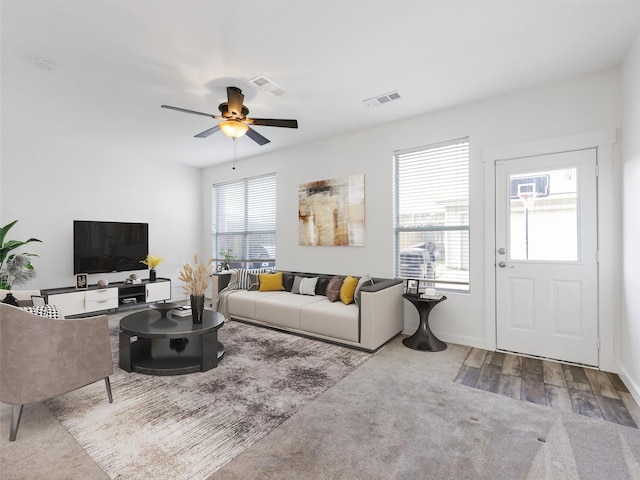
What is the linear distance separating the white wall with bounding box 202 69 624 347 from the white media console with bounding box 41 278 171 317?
7.50 feet

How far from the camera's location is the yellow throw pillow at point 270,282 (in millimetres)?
5059

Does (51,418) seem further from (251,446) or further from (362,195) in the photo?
(362,195)

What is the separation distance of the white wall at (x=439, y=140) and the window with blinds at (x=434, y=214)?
0.13 m

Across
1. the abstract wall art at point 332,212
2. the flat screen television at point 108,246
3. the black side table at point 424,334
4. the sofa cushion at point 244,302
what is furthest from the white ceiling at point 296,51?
the sofa cushion at point 244,302

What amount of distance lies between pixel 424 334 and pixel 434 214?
1.50m

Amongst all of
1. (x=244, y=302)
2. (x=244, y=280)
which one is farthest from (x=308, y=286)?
(x=244, y=280)

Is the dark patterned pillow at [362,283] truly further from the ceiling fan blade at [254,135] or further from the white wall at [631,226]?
the white wall at [631,226]

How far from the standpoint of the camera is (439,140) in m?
3.98

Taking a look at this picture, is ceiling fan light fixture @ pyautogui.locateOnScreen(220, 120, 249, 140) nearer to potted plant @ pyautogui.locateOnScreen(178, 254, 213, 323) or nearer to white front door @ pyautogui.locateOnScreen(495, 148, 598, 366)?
potted plant @ pyautogui.locateOnScreen(178, 254, 213, 323)

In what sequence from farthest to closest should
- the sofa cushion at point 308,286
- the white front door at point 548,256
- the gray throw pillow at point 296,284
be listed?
the gray throw pillow at point 296,284 → the sofa cushion at point 308,286 → the white front door at point 548,256

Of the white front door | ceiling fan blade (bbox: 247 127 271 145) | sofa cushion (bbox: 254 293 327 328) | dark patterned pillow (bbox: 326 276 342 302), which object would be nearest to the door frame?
the white front door

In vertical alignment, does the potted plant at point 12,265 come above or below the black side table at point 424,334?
above

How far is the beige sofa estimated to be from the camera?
353 centimetres

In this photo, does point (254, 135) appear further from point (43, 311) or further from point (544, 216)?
point (544, 216)
